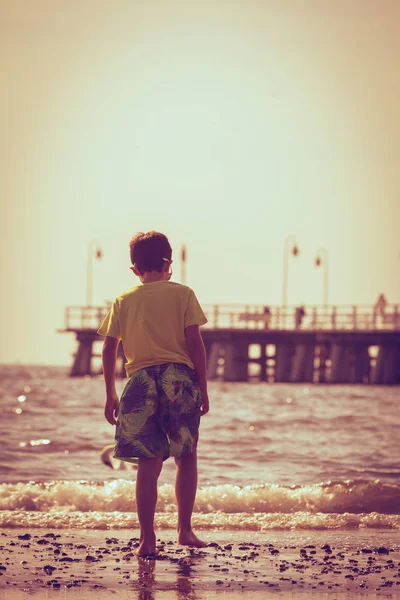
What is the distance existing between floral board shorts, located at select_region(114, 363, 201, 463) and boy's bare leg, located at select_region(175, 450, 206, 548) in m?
0.09

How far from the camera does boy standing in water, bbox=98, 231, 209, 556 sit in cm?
536

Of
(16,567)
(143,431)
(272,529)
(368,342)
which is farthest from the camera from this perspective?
(368,342)

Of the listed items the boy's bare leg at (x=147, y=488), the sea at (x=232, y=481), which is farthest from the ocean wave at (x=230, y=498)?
the boy's bare leg at (x=147, y=488)

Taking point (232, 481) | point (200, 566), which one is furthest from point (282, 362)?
point (200, 566)

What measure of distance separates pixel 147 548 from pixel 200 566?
1.07ft

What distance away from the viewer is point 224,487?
311 inches

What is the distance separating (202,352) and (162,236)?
1.68 ft

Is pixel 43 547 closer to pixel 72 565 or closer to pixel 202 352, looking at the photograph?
pixel 72 565

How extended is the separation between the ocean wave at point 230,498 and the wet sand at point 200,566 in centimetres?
129

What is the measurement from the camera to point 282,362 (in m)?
58.1

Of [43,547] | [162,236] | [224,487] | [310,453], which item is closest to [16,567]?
[43,547]

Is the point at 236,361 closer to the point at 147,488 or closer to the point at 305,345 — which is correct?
the point at 305,345

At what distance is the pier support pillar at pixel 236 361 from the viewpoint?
5744cm

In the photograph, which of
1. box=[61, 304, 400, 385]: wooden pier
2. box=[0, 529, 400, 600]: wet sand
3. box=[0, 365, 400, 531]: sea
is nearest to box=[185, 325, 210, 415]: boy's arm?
box=[0, 529, 400, 600]: wet sand
